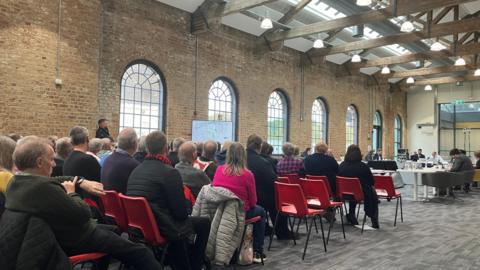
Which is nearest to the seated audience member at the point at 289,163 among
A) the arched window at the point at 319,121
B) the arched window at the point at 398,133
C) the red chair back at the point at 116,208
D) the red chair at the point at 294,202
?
the red chair at the point at 294,202

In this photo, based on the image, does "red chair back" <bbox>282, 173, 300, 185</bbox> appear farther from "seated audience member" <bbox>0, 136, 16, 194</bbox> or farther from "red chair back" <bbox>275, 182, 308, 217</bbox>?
"seated audience member" <bbox>0, 136, 16, 194</bbox>

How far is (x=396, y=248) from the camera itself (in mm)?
4844

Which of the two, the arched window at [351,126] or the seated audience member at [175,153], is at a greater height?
the arched window at [351,126]

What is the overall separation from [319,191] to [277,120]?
8488mm

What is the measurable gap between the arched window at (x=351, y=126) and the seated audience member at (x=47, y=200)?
598 inches

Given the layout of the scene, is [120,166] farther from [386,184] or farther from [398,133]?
[398,133]

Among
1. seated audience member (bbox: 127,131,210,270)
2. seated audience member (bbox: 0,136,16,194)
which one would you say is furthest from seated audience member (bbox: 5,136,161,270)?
seated audience member (bbox: 127,131,210,270)

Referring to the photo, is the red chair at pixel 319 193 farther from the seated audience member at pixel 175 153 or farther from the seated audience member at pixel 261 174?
the seated audience member at pixel 175 153

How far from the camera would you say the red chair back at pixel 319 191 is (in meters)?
4.81

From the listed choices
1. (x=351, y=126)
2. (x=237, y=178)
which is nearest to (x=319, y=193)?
(x=237, y=178)

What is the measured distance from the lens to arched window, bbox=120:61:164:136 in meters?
9.26

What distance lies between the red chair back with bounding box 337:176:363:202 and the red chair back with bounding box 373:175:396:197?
0.73m

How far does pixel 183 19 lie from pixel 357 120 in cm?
972

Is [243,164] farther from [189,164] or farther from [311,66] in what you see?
[311,66]
